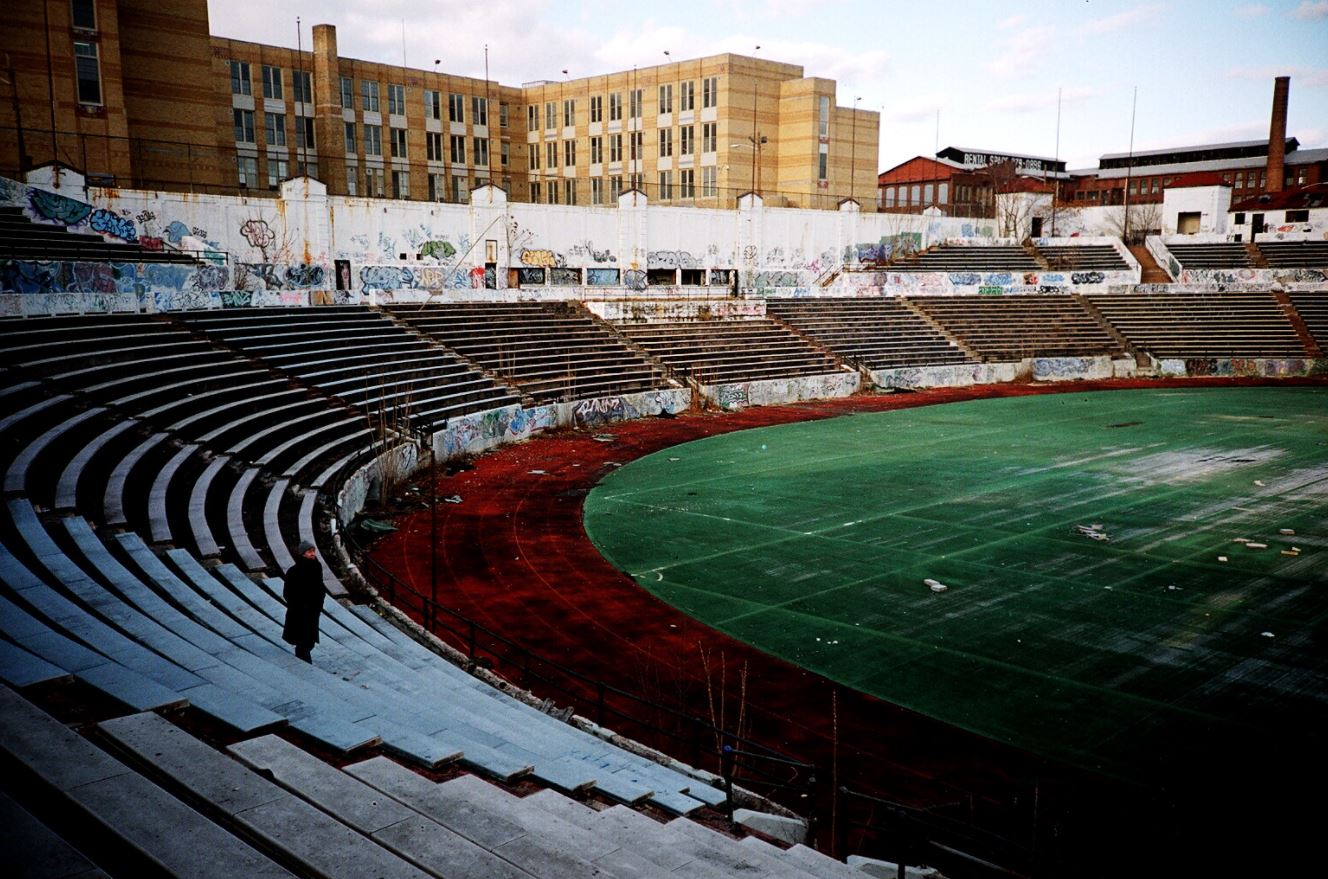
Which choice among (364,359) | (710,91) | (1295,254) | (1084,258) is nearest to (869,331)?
(1084,258)

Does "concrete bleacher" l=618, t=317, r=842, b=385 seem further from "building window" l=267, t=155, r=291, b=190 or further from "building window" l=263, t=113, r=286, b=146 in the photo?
"building window" l=263, t=113, r=286, b=146

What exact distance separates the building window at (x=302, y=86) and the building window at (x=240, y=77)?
3.07m

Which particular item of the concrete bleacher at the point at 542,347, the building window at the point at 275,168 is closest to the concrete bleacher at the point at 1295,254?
the concrete bleacher at the point at 542,347

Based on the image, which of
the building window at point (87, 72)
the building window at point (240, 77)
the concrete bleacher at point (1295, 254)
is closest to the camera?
the building window at point (87, 72)

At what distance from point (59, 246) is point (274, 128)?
40508mm

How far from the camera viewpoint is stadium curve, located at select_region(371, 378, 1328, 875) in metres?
9.55

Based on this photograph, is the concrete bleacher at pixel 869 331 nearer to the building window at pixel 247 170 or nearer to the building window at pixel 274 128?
the building window at pixel 274 128

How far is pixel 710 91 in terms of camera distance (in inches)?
Answer: 2778

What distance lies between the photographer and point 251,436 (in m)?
21.6

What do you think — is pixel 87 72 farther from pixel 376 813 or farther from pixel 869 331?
pixel 376 813

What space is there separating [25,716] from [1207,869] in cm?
964

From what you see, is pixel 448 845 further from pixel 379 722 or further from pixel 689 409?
pixel 689 409

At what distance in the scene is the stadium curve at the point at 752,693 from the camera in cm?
955

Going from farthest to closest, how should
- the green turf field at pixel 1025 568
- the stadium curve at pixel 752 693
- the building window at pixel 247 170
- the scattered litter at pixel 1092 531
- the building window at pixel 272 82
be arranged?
1. the building window at pixel 272 82
2. the building window at pixel 247 170
3. the scattered litter at pixel 1092 531
4. the green turf field at pixel 1025 568
5. the stadium curve at pixel 752 693
